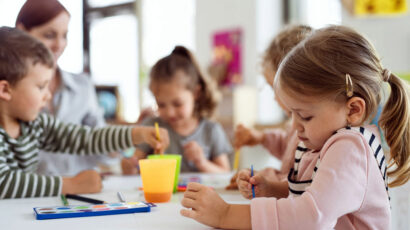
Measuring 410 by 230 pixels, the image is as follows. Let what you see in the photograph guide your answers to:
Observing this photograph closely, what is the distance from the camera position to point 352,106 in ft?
2.38

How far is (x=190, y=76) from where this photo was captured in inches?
68.2

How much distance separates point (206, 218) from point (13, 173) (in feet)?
1.67

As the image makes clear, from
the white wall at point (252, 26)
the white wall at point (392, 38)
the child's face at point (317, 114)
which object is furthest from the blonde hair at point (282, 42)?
the white wall at point (252, 26)

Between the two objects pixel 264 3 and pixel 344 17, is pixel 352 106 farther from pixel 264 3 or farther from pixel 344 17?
pixel 264 3

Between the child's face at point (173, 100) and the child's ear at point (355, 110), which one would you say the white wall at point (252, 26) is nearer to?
the child's face at point (173, 100)

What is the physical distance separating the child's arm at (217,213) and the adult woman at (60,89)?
673 mm

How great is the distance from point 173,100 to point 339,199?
42.5 inches

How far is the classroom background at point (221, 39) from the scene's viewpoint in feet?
5.28

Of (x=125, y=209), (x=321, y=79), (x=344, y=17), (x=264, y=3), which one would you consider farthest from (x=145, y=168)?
(x=264, y=3)

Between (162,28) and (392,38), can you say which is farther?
(162,28)

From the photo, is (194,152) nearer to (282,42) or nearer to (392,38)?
(282,42)

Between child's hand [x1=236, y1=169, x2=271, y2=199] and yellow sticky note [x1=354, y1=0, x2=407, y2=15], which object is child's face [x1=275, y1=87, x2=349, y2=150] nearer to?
child's hand [x1=236, y1=169, x2=271, y2=199]

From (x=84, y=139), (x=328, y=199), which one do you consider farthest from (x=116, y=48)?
(x=328, y=199)

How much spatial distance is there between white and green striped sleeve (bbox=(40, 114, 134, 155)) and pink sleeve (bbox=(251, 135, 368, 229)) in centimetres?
62
